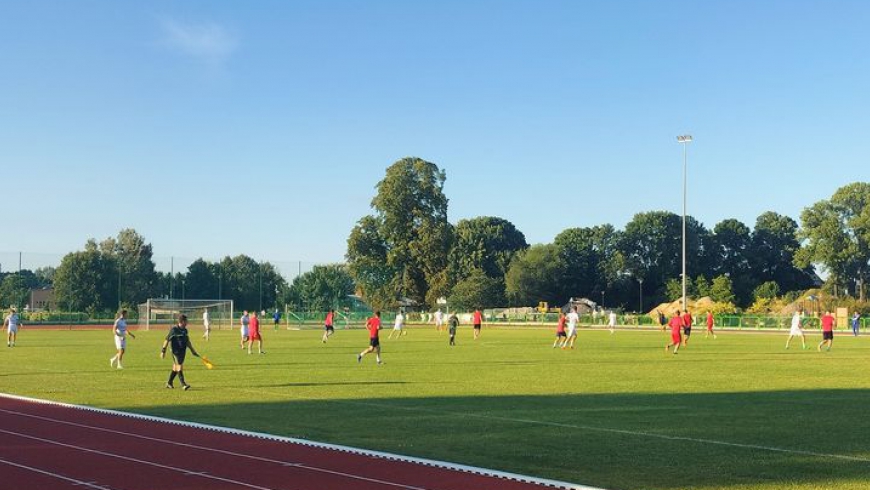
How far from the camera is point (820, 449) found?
1217 centimetres

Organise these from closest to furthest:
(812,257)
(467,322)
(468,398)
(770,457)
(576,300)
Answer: (770,457), (468,398), (467,322), (812,257), (576,300)

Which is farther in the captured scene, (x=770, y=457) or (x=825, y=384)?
(x=825, y=384)

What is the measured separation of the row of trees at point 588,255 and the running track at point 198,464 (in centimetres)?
8973

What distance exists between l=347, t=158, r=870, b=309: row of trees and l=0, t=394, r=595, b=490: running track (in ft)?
294

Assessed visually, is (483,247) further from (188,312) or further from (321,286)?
(188,312)

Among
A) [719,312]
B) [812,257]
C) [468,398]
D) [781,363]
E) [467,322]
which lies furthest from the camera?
[812,257]

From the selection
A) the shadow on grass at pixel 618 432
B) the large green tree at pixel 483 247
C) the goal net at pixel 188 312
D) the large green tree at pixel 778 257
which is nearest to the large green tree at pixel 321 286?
the large green tree at pixel 483 247

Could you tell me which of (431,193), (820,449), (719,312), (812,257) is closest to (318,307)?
(431,193)

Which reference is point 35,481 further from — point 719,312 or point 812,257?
point 812,257

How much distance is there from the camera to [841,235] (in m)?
105

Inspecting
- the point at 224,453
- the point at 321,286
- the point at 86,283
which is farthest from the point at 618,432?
the point at 321,286

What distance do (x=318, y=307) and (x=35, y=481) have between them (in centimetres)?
9860

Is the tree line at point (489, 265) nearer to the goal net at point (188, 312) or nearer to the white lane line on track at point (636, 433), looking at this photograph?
the goal net at point (188, 312)

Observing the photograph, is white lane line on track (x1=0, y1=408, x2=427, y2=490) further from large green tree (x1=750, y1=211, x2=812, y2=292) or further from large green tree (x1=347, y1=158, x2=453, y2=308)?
large green tree (x1=750, y1=211, x2=812, y2=292)
